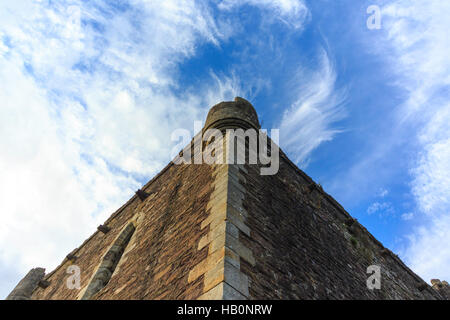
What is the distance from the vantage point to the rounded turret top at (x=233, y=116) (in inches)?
267

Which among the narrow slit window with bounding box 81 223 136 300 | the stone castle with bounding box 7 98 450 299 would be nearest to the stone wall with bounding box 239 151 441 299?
the stone castle with bounding box 7 98 450 299

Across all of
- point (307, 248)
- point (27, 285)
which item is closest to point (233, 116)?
point (307, 248)

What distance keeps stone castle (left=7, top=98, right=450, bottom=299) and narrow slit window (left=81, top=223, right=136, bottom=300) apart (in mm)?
20

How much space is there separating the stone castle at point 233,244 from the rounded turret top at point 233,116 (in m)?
0.03

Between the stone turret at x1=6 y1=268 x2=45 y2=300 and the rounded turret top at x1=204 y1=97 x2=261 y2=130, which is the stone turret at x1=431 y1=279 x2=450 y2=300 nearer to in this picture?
the rounded turret top at x1=204 y1=97 x2=261 y2=130

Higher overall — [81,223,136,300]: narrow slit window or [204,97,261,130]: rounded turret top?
[204,97,261,130]: rounded turret top

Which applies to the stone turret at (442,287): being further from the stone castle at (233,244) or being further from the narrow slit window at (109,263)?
the narrow slit window at (109,263)

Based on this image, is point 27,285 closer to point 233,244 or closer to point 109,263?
point 109,263

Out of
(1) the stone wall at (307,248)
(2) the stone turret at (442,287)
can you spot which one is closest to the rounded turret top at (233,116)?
(1) the stone wall at (307,248)

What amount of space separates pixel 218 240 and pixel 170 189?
140 inches

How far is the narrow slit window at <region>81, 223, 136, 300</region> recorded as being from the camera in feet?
20.3

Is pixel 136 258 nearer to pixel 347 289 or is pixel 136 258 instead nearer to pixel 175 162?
pixel 175 162

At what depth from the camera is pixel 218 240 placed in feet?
12.9
